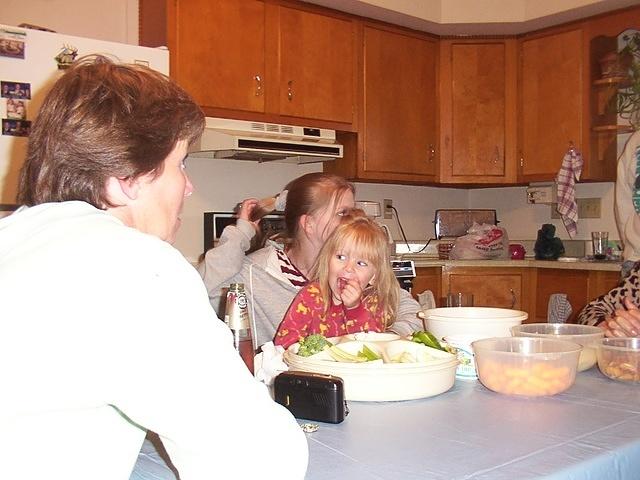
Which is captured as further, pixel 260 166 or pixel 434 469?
pixel 260 166

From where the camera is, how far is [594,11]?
12.4ft

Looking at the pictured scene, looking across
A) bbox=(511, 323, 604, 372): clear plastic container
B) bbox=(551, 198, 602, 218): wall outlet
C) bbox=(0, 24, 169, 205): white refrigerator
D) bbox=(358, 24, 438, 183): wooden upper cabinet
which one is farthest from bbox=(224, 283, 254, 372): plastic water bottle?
bbox=(551, 198, 602, 218): wall outlet

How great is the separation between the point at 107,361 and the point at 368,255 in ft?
4.42

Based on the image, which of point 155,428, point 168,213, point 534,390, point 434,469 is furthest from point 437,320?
point 155,428

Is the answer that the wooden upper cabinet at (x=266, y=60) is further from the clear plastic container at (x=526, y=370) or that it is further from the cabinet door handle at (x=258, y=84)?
the clear plastic container at (x=526, y=370)

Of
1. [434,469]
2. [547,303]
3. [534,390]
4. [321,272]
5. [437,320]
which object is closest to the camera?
[434,469]

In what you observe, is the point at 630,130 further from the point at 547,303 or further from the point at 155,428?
the point at 155,428

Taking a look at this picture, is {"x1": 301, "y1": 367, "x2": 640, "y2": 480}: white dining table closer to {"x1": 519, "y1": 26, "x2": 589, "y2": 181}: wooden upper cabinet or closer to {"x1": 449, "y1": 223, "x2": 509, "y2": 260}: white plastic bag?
{"x1": 449, "y1": 223, "x2": 509, "y2": 260}: white plastic bag

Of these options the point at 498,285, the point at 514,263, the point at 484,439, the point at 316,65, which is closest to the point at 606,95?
the point at 514,263

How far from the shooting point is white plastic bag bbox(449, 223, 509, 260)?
402cm

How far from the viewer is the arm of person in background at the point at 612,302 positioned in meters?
1.87

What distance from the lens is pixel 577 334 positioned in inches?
56.9

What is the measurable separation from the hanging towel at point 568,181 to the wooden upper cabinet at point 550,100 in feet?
0.21

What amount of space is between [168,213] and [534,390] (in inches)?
27.6
